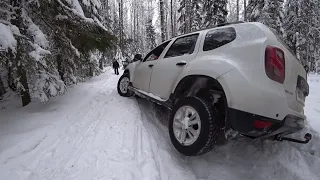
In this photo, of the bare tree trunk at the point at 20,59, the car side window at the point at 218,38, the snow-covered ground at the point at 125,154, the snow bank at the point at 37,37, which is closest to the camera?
the snow-covered ground at the point at 125,154

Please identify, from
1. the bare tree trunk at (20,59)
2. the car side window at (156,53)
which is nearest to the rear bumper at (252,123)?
the car side window at (156,53)

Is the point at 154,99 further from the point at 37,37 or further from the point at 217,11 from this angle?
the point at 217,11

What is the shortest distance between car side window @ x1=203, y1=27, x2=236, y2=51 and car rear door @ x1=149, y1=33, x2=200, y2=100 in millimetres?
217

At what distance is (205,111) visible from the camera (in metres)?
3.20

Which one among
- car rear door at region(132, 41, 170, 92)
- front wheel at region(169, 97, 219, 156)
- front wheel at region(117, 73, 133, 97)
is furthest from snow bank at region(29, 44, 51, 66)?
front wheel at region(169, 97, 219, 156)

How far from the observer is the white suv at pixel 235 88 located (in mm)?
2832

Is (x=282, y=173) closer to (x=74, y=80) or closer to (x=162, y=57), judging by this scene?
(x=162, y=57)

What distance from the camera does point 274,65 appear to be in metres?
2.88

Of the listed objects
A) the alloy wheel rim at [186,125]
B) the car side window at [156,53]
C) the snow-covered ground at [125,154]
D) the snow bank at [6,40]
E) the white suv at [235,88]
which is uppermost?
the snow bank at [6,40]

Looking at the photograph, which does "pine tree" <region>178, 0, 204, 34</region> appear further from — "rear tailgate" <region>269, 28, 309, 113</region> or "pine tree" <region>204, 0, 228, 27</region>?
"rear tailgate" <region>269, 28, 309, 113</region>

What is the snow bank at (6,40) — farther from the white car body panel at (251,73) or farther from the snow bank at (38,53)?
the white car body panel at (251,73)

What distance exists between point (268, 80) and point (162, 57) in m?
2.54

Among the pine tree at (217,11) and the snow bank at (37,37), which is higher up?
the pine tree at (217,11)

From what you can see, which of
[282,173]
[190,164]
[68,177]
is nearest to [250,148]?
[282,173]
